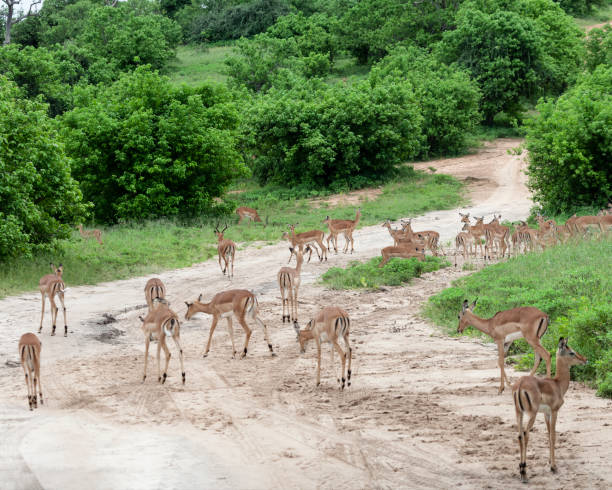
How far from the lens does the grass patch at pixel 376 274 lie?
1733 cm

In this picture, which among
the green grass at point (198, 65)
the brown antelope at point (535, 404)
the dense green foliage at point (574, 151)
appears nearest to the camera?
the brown antelope at point (535, 404)

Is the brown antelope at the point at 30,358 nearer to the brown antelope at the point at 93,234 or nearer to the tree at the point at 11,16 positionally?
the brown antelope at the point at 93,234

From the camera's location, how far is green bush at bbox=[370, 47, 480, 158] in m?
39.4

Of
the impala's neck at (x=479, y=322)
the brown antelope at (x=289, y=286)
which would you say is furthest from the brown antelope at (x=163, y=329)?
the impala's neck at (x=479, y=322)

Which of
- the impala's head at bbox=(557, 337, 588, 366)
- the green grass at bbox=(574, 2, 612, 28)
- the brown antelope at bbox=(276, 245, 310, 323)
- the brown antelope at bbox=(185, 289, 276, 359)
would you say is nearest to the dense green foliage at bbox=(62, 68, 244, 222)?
the brown antelope at bbox=(276, 245, 310, 323)

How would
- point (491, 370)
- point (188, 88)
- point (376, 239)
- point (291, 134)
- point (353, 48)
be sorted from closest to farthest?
point (491, 370), point (376, 239), point (188, 88), point (291, 134), point (353, 48)

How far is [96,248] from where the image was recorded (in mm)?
21438

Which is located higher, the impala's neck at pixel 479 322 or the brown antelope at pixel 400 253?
the impala's neck at pixel 479 322

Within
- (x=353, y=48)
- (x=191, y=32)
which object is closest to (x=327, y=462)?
(x=353, y=48)

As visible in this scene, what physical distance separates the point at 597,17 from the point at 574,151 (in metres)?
47.7

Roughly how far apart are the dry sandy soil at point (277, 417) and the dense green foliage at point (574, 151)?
12.4 m

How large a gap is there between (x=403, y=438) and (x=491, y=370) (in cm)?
277

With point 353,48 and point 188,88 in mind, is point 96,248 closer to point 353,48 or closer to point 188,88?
point 188,88

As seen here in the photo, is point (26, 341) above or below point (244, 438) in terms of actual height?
above
